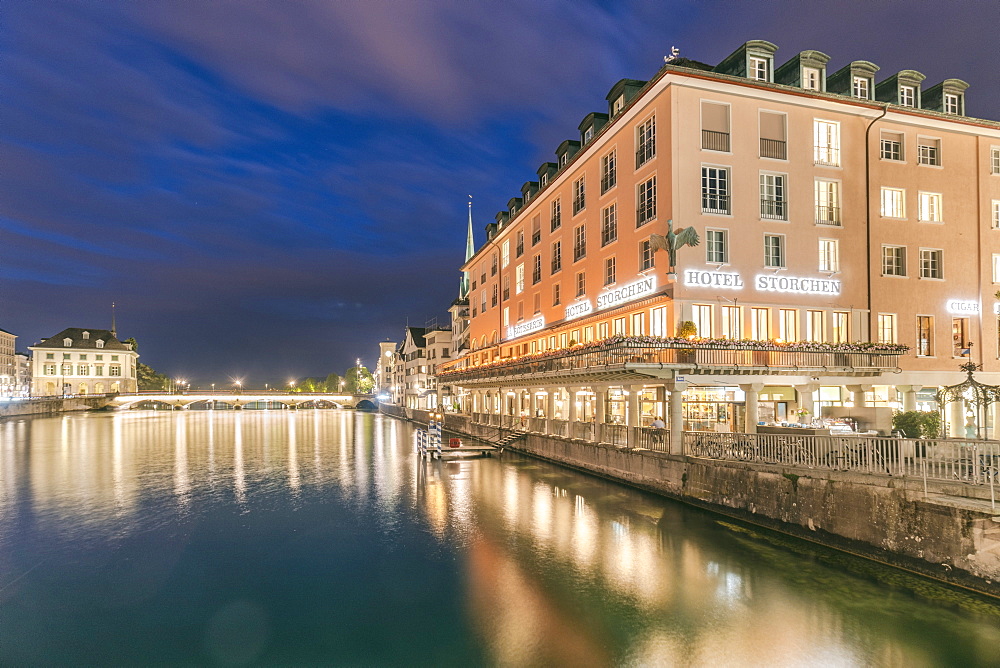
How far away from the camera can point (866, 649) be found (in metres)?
11.8

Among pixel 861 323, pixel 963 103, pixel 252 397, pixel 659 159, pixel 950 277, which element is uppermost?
pixel 963 103

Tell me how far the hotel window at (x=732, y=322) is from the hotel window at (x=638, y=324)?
13.8 feet

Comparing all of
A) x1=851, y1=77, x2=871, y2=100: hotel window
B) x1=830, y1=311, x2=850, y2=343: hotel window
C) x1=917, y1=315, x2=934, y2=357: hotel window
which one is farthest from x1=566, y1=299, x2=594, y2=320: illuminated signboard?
x1=851, y1=77, x2=871, y2=100: hotel window

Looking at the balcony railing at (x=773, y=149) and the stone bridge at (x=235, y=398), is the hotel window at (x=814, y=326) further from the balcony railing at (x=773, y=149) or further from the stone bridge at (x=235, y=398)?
the stone bridge at (x=235, y=398)

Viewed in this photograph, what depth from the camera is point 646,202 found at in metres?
32.6

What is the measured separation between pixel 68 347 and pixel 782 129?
168 metres

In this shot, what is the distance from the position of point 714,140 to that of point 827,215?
7895 mm

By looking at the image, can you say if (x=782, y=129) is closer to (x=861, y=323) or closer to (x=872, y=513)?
(x=861, y=323)

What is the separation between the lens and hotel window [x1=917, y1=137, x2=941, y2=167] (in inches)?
1344

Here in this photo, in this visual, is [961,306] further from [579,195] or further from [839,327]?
[579,195]

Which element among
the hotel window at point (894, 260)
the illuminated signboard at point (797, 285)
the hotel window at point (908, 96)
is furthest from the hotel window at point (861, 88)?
the illuminated signboard at point (797, 285)

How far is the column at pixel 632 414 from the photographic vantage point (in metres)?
28.8

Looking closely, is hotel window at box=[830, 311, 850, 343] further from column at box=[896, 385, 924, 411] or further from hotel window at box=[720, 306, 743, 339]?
hotel window at box=[720, 306, 743, 339]

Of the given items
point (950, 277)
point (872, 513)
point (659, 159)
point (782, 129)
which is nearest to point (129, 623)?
point (872, 513)
